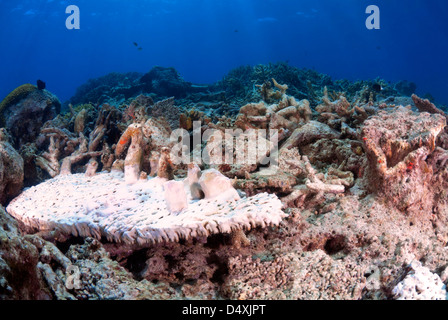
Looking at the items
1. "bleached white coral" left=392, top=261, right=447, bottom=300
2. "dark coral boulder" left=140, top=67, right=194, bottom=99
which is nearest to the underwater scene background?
"bleached white coral" left=392, top=261, right=447, bottom=300

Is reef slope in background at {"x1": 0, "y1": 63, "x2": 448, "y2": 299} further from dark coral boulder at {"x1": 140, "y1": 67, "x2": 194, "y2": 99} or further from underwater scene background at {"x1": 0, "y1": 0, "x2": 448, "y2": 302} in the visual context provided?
dark coral boulder at {"x1": 140, "y1": 67, "x2": 194, "y2": 99}

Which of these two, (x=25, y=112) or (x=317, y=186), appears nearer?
(x=317, y=186)

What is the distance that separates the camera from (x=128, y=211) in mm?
2629

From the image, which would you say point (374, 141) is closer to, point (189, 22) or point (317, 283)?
point (317, 283)

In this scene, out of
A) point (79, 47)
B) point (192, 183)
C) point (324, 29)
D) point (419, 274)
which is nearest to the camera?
point (419, 274)

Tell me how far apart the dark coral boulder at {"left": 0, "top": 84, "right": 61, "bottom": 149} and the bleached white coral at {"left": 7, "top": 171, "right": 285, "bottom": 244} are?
145 inches

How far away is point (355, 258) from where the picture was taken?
215 cm

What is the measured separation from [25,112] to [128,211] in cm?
629

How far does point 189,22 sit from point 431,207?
442ft

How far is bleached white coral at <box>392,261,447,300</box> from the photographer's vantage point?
1653 millimetres

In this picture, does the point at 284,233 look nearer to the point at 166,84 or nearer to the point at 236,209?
the point at 236,209

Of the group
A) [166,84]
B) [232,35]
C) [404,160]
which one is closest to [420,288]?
[404,160]

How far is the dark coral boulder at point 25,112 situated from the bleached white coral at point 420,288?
805 centimetres
